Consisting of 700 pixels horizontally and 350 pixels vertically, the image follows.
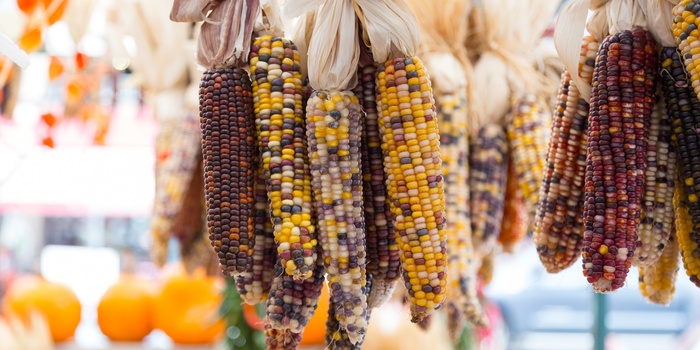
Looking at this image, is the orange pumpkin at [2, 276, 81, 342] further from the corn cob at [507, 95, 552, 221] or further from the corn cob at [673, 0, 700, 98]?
the corn cob at [673, 0, 700, 98]

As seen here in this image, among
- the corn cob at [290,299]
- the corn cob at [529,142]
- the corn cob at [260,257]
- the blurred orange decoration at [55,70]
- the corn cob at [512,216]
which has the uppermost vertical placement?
the blurred orange decoration at [55,70]

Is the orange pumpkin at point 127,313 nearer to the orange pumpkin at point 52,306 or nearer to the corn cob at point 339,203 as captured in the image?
the orange pumpkin at point 52,306

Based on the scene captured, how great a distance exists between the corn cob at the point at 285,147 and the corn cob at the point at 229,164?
3cm

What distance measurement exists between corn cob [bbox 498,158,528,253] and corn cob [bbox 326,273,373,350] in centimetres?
111

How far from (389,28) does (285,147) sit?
0.96 ft

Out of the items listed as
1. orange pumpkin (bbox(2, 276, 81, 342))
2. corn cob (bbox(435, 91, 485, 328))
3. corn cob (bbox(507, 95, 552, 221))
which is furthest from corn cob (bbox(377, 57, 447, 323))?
orange pumpkin (bbox(2, 276, 81, 342))

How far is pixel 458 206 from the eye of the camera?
203 cm

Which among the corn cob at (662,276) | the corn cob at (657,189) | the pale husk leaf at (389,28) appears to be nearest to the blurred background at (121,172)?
the corn cob at (662,276)

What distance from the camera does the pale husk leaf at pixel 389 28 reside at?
→ 1327 millimetres

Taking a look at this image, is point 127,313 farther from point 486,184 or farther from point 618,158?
point 618,158

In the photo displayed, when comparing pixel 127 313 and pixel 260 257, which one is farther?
pixel 127 313

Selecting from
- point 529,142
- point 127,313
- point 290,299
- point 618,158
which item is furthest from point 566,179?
point 127,313

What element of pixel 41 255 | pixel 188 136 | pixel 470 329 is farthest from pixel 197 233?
pixel 41 255

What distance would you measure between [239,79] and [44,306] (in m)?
2.94
